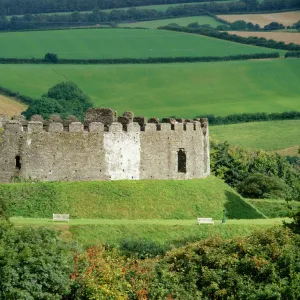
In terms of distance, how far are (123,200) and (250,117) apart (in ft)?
259

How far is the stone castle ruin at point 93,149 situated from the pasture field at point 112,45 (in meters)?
93.4

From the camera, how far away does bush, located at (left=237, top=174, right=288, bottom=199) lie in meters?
85.8

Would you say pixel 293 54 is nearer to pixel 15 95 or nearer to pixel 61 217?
pixel 15 95

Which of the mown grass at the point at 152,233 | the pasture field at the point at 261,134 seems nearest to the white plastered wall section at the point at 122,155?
the mown grass at the point at 152,233

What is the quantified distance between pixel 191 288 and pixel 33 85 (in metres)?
96.2

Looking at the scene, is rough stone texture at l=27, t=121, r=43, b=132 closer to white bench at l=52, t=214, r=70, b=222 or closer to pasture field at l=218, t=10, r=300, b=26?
white bench at l=52, t=214, r=70, b=222

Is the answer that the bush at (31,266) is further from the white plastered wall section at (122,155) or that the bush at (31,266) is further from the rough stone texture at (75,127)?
the white plastered wall section at (122,155)

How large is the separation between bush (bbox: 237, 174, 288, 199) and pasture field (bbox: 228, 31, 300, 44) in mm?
84970

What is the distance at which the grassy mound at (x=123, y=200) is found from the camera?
59.3 metres

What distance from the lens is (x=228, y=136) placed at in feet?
424

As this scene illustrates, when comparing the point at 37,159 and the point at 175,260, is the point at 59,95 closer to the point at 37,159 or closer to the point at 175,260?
the point at 37,159

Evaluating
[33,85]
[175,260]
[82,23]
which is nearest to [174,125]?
[175,260]

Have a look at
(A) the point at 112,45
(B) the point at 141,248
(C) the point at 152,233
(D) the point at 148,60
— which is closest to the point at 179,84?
(D) the point at 148,60

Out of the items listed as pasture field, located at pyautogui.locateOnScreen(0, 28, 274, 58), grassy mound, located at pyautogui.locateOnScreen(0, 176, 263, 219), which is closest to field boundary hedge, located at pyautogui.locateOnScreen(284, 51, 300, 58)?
pasture field, located at pyautogui.locateOnScreen(0, 28, 274, 58)
